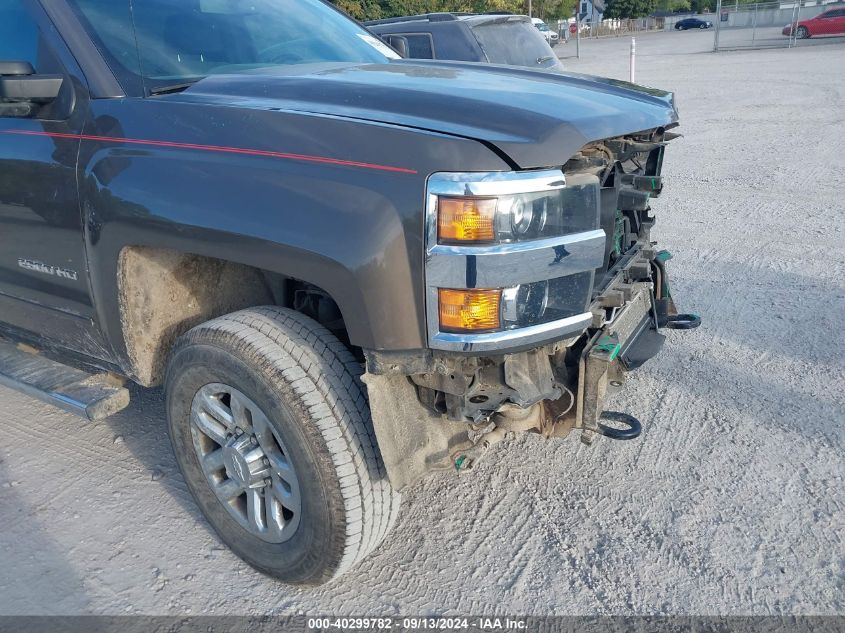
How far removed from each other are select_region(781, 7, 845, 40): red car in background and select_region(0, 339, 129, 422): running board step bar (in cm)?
3313

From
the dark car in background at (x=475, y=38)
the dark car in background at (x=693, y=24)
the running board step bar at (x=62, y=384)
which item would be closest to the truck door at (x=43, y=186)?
the running board step bar at (x=62, y=384)

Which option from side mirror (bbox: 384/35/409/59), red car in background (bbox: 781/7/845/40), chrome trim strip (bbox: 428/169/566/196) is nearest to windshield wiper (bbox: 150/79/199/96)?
chrome trim strip (bbox: 428/169/566/196)

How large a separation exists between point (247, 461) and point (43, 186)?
1354 mm

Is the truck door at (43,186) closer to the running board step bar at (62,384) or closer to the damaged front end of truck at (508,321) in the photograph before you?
the running board step bar at (62,384)

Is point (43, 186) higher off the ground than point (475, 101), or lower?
lower

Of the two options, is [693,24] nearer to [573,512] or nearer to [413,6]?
[413,6]

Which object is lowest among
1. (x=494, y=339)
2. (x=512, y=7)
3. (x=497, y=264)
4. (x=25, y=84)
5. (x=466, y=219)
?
(x=494, y=339)

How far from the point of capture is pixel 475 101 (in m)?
2.23

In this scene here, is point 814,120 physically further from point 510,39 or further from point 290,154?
point 290,154

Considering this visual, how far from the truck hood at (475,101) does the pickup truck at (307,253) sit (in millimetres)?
13

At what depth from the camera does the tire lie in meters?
2.27

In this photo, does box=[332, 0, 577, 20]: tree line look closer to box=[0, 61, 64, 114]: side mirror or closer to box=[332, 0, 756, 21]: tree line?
box=[332, 0, 756, 21]: tree line

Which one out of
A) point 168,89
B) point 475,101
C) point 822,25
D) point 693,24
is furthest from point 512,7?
point 475,101

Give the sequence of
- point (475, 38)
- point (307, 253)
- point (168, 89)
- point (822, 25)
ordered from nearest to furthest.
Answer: point (307, 253) < point (168, 89) < point (475, 38) < point (822, 25)
